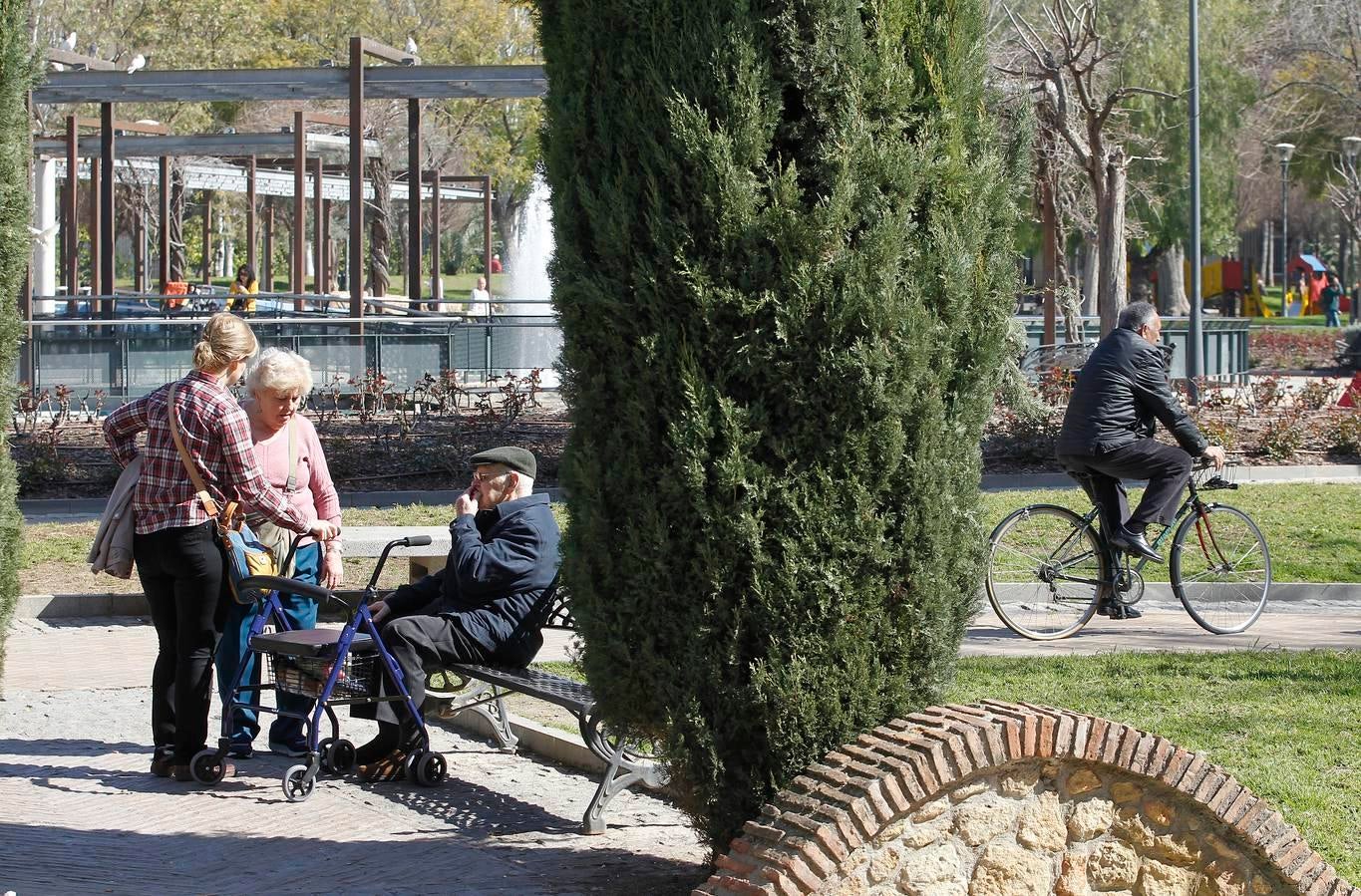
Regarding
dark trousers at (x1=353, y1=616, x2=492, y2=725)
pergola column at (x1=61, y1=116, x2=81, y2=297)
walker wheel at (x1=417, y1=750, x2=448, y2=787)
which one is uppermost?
pergola column at (x1=61, y1=116, x2=81, y2=297)

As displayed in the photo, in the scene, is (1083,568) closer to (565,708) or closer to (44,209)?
(565,708)

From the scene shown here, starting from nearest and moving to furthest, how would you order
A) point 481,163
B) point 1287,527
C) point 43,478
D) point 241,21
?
point 1287,527 < point 43,478 < point 241,21 < point 481,163

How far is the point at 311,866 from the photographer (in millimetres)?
5434

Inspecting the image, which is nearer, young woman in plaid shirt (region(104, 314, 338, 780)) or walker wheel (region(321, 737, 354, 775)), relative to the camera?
young woman in plaid shirt (region(104, 314, 338, 780))

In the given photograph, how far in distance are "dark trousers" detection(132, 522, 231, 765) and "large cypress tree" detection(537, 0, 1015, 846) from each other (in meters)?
2.55

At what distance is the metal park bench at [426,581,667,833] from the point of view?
5.85m

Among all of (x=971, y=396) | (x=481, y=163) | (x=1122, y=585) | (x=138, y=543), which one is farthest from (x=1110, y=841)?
(x=481, y=163)

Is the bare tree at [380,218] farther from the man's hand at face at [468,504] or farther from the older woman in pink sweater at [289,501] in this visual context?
the man's hand at face at [468,504]

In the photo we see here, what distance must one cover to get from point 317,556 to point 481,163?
44255mm

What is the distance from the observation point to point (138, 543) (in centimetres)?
652

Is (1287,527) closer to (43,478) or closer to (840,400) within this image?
(840,400)

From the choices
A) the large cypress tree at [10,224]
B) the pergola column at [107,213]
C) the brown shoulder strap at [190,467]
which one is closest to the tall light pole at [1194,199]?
the pergola column at [107,213]

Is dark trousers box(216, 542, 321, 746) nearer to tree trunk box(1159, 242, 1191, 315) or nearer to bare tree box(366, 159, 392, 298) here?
bare tree box(366, 159, 392, 298)

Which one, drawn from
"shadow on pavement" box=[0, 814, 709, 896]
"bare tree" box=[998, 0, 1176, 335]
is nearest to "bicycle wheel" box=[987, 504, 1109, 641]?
"shadow on pavement" box=[0, 814, 709, 896]
